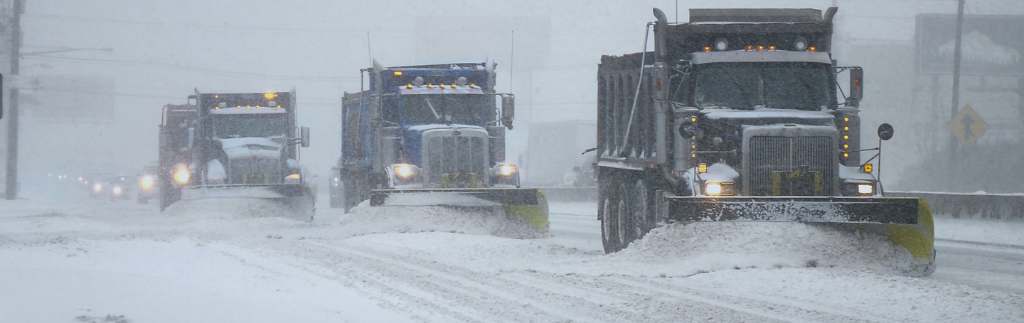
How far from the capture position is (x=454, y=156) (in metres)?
18.6

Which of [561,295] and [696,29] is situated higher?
[696,29]

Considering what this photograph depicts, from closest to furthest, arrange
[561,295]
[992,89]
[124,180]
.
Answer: [561,295] < [124,180] < [992,89]

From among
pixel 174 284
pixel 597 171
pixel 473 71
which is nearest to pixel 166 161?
pixel 473 71

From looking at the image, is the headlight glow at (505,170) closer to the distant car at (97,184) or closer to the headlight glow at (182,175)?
the headlight glow at (182,175)

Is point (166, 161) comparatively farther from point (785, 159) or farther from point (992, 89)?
point (992, 89)

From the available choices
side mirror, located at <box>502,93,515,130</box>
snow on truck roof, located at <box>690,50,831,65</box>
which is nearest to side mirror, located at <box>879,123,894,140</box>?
snow on truck roof, located at <box>690,50,831,65</box>

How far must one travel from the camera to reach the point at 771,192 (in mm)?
12086

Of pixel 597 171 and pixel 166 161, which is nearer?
pixel 597 171

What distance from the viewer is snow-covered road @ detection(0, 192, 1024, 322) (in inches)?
344

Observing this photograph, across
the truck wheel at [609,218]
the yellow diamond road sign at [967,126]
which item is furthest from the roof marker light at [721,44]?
the yellow diamond road sign at [967,126]

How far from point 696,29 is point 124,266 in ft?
22.3

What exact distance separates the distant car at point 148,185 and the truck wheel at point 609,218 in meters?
26.4

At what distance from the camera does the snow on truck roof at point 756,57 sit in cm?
1285

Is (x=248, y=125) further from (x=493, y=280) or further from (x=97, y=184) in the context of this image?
(x=97, y=184)
